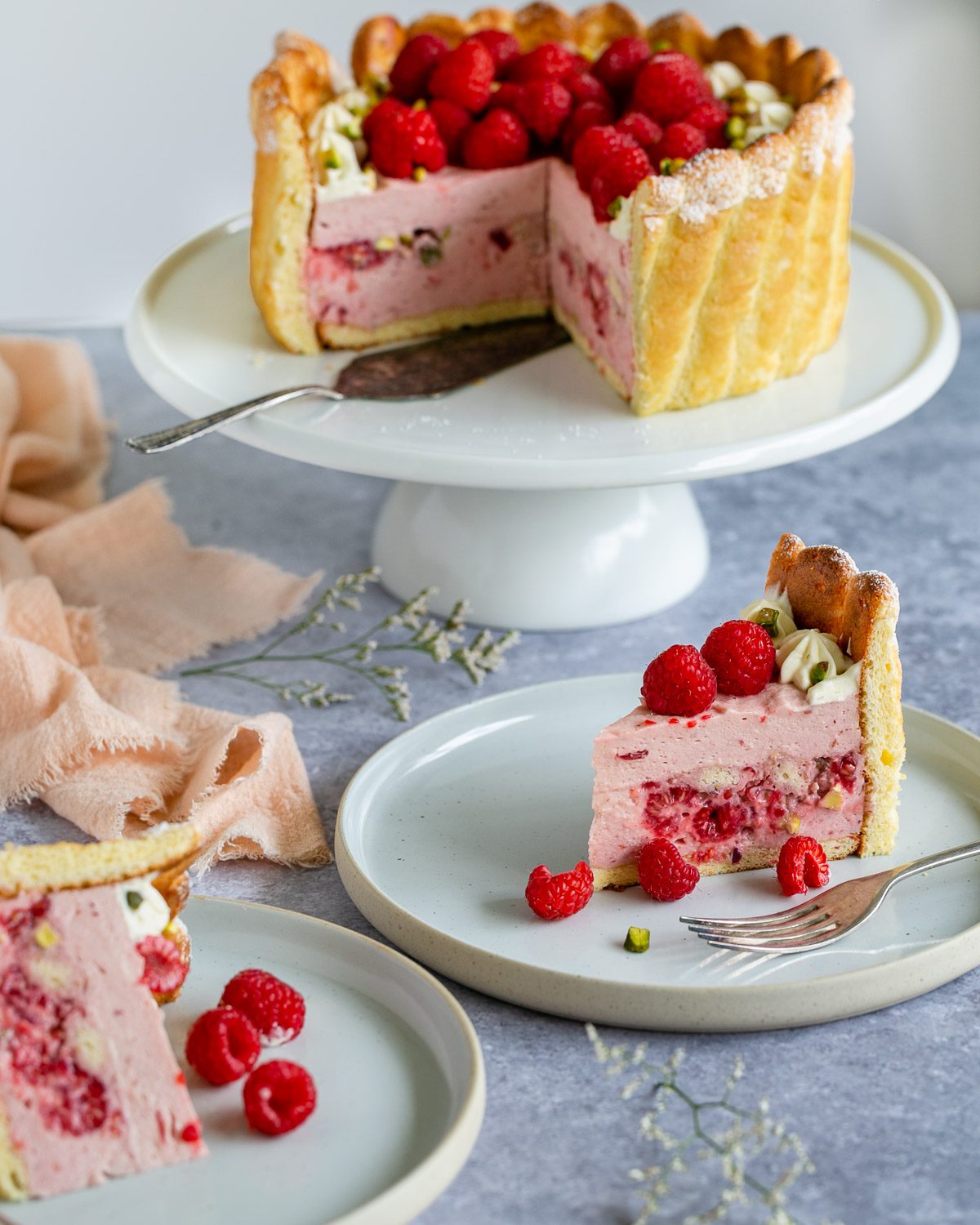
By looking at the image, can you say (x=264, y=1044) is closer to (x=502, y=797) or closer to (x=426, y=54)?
(x=502, y=797)

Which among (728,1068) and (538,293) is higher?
(538,293)

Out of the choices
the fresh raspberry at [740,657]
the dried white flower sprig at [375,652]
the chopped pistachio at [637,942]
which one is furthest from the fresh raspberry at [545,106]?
the chopped pistachio at [637,942]

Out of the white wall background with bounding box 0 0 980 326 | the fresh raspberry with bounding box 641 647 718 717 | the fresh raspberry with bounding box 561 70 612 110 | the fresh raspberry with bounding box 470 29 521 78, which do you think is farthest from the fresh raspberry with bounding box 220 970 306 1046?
the white wall background with bounding box 0 0 980 326

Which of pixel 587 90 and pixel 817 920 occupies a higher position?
pixel 587 90

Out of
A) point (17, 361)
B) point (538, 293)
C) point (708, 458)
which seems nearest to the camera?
point (708, 458)

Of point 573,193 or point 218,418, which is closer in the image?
point 218,418

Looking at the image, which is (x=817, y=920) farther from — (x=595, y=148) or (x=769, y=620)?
(x=595, y=148)

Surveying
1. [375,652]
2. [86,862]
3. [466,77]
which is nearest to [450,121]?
[466,77]

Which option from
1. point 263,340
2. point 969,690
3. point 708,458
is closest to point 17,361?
point 263,340
